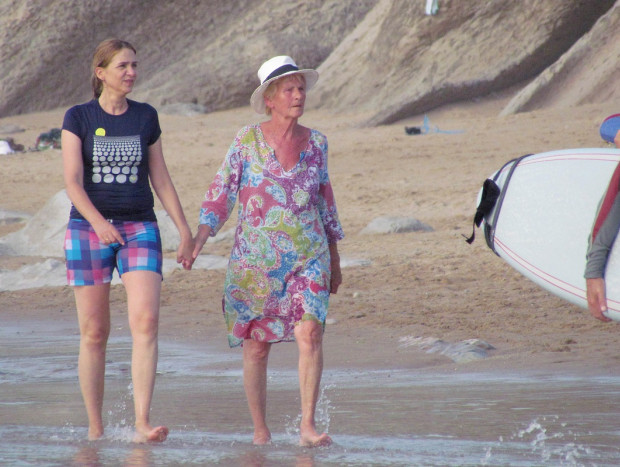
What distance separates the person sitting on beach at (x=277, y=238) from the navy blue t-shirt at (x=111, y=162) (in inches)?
11.5

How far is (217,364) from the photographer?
21.3 ft

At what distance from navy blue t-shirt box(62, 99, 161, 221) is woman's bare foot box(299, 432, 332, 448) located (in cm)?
109

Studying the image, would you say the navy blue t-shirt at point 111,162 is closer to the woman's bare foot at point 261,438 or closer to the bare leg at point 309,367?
the bare leg at point 309,367

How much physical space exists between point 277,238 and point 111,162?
72 centimetres

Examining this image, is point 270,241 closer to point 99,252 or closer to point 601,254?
point 99,252

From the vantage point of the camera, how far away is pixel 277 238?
171 inches

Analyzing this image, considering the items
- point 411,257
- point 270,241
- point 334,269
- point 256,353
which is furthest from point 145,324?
point 411,257

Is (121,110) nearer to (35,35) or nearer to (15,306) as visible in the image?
(15,306)

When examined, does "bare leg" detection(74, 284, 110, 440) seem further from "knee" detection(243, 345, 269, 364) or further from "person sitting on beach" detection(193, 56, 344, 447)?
"knee" detection(243, 345, 269, 364)

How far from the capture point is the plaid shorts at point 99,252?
4.32 meters

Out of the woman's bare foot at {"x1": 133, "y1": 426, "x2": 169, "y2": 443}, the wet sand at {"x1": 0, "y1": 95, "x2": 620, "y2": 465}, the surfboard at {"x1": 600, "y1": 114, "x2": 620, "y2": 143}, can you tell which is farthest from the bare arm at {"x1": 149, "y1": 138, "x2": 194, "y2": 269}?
the surfboard at {"x1": 600, "y1": 114, "x2": 620, "y2": 143}

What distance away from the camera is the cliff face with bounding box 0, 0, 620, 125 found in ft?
55.8

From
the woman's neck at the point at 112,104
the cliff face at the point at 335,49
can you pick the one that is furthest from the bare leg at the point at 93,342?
the cliff face at the point at 335,49

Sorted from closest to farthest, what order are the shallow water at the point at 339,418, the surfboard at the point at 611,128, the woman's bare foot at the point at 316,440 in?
the shallow water at the point at 339,418, the woman's bare foot at the point at 316,440, the surfboard at the point at 611,128
